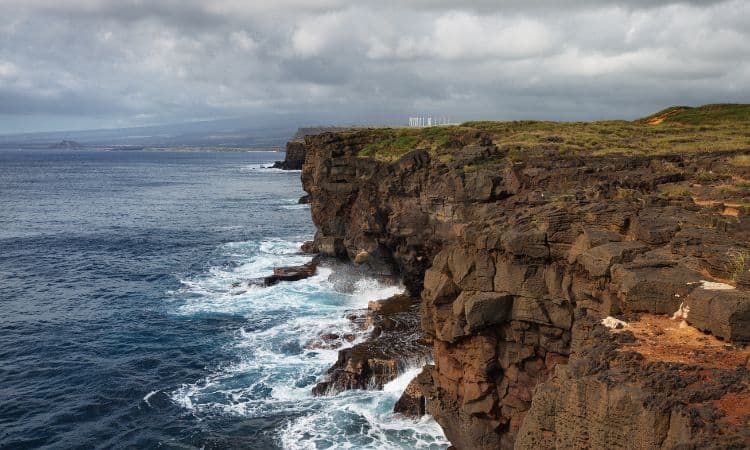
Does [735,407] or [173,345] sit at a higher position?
[735,407]

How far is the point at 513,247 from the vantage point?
23516 mm

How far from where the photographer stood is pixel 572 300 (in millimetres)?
22078

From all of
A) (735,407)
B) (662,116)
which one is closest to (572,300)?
(735,407)

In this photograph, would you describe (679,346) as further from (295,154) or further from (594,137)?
(295,154)

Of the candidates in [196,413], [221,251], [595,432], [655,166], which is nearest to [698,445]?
[595,432]

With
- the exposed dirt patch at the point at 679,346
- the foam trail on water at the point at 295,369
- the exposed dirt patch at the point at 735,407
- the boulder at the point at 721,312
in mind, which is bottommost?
the foam trail on water at the point at 295,369

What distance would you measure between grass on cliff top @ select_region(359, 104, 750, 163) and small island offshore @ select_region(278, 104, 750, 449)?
0.92 m

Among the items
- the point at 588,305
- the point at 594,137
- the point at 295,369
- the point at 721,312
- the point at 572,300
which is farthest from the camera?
the point at 594,137

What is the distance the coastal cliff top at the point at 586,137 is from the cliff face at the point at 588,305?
21.8 feet

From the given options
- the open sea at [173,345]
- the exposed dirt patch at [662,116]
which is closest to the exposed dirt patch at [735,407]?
the open sea at [173,345]

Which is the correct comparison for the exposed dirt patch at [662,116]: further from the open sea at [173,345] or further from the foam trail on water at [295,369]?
the open sea at [173,345]

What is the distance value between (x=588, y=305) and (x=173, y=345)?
98.5 ft

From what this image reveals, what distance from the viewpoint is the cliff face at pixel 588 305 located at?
12.5 m

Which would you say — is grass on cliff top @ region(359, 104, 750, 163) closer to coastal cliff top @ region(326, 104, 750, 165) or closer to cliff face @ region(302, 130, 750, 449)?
coastal cliff top @ region(326, 104, 750, 165)
